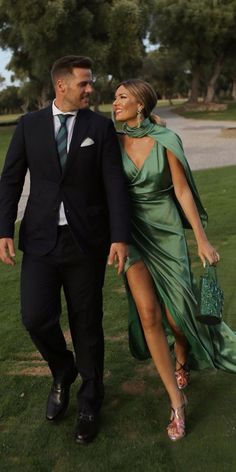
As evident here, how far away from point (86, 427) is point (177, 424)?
0.51m

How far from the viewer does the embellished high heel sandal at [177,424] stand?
2.98m

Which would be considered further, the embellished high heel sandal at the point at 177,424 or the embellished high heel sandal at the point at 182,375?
the embellished high heel sandal at the point at 182,375

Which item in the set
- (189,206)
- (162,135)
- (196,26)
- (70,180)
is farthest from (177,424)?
(196,26)

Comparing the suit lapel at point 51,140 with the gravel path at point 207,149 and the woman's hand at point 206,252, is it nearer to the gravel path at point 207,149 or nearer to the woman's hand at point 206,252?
the woman's hand at point 206,252

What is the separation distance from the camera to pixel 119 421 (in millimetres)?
3195

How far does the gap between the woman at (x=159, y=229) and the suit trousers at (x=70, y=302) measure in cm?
23

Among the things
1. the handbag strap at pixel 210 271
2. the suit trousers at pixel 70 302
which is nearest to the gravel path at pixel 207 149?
the suit trousers at pixel 70 302

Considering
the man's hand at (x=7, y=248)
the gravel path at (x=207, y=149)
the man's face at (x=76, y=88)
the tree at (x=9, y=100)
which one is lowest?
the tree at (x=9, y=100)

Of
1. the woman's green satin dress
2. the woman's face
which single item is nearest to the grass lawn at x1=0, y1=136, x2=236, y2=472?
the woman's green satin dress

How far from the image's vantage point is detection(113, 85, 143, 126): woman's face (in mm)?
2918

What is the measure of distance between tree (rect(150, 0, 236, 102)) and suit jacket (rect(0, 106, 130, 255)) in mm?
47135

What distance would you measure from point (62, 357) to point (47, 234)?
0.85 m

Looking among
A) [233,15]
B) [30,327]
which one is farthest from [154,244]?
[233,15]

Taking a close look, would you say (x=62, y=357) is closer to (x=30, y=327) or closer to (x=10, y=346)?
(x=30, y=327)
